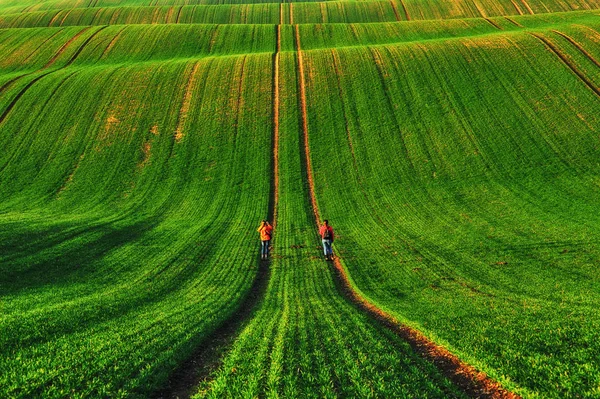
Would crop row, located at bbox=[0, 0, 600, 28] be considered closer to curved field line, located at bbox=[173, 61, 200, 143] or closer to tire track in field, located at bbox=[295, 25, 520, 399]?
curved field line, located at bbox=[173, 61, 200, 143]

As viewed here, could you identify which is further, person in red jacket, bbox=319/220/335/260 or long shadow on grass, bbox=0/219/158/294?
person in red jacket, bbox=319/220/335/260

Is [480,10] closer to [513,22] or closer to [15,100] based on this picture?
[513,22]

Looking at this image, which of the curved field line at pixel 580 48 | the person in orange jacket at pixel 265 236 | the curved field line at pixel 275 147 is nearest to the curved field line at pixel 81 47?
the curved field line at pixel 275 147

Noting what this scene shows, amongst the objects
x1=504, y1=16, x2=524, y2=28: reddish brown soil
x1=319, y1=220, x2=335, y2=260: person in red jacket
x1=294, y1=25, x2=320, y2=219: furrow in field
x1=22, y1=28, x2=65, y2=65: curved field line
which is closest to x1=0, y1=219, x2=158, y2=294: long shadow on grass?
x1=319, y1=220, x2=335, y2=260: person in red jacket

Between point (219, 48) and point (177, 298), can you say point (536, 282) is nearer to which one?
point (177, 298)

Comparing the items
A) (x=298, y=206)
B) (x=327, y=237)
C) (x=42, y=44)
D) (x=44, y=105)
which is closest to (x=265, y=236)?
(x=327, y=237)

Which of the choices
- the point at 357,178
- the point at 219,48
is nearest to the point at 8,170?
the point at 357,178
